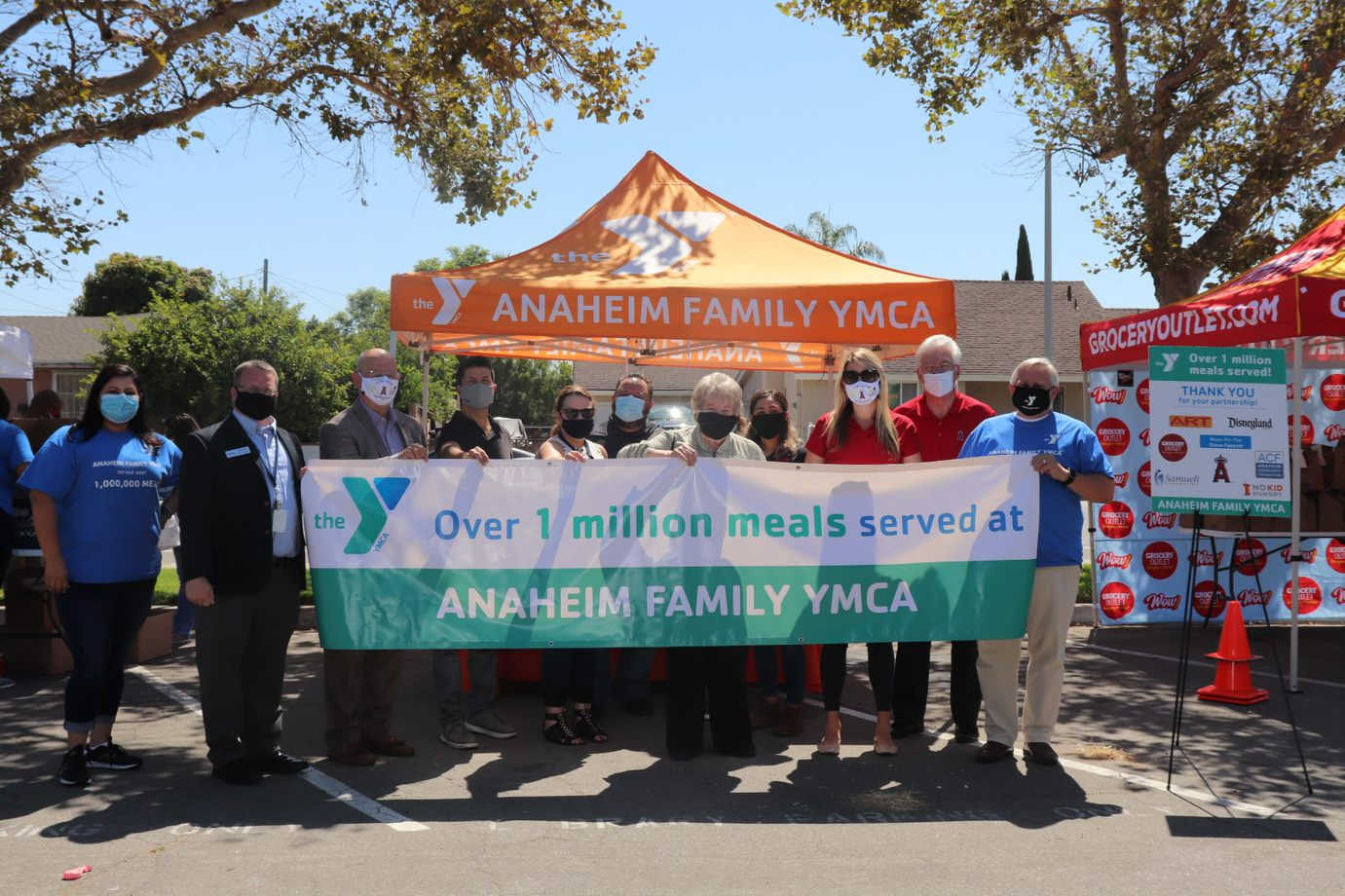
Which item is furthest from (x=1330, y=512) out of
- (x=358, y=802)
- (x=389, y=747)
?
(x=358, y=802)

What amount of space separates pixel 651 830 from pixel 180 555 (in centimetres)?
262

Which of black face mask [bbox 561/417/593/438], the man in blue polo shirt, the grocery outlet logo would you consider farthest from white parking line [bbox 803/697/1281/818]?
the grocery outlet logo

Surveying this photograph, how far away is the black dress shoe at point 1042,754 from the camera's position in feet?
18.9

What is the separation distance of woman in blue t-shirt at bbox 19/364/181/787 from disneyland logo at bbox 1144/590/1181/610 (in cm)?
809

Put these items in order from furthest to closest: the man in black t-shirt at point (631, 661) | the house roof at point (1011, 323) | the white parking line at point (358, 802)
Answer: the house roof at point (1011, 323) → the man in black t-shirt at point (631, 661) → the white parking line at point (358, 802)

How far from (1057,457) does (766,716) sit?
2253mm

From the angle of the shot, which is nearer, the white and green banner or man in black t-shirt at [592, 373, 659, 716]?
the white and green banner

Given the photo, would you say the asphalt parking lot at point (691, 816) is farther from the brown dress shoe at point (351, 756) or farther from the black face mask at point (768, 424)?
the black face mask at point (768, 424)

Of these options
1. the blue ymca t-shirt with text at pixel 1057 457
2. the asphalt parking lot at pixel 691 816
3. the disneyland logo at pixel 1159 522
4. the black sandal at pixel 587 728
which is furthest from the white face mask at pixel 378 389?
the disneyland logo at pixel 1159 522

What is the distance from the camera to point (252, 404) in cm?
549

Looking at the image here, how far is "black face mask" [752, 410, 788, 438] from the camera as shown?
650 cm

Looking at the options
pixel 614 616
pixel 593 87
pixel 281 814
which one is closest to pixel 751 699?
pixel 614 616

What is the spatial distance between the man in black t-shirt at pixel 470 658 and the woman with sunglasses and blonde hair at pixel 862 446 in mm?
1781

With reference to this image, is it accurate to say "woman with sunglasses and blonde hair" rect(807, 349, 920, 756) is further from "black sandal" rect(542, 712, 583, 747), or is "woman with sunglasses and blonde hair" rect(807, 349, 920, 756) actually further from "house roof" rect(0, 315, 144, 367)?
"house roof" rect(0, 315, 144, 367)
